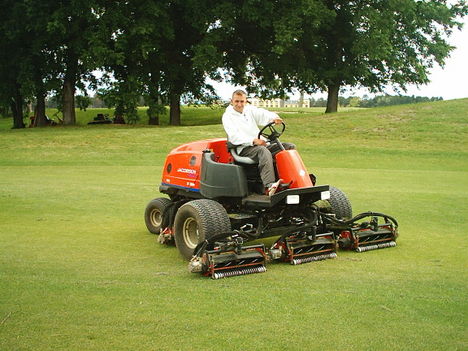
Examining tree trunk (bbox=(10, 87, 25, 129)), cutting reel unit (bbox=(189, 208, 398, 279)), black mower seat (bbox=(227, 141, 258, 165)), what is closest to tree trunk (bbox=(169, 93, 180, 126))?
tree trunk (bbox=(10, 87, 25, 129))

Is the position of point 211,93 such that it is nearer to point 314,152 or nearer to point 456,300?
point 314,152

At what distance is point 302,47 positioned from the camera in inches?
1425

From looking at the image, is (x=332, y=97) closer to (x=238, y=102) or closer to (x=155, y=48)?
(x=155, y=48)

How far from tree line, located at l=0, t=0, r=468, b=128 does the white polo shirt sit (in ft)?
78.7

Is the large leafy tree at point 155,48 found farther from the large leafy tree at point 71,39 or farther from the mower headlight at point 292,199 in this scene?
the mower headlight at point 292,199

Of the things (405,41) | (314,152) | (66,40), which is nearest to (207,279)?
(314,152)

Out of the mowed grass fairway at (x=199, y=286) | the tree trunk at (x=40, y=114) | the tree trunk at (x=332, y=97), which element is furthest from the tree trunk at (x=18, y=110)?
the mowed grass fairway at (x=199, y=286)

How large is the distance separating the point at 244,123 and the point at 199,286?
228 centimetres

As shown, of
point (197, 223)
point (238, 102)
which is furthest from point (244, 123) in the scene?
point (197, 223)

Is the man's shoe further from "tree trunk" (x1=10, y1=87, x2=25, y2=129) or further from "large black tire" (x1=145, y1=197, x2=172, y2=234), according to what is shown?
"tree trunk" (x1=10, y1=87, x2=25, y2=129)

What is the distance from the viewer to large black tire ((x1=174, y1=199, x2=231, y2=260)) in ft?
22.3

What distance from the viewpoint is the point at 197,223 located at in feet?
22.7

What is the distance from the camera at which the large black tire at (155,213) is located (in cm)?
853

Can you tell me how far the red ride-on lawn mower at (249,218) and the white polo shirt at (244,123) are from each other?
0.43 feet
